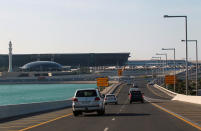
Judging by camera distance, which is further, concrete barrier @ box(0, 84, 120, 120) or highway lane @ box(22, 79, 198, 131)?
concrete barrier @ box(0, 84, 120, 120)

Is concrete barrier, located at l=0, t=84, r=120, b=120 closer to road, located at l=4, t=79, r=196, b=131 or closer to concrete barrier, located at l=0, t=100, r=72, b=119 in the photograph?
concrete barrier, located at l=0, t=100, r=72, b=119

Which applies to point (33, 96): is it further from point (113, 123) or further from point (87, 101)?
point (113, 123)

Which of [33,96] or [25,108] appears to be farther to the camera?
[33,96]

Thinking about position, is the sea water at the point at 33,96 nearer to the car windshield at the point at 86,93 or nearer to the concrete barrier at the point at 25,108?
the concrete barrier at the point at 25,108

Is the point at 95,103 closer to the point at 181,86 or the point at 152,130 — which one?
the point at 152,130

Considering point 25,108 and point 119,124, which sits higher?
point 119,124

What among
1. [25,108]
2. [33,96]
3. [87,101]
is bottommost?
[33,96]

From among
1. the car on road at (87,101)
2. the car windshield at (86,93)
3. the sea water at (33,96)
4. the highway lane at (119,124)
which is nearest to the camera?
the highway lane at (119,124)

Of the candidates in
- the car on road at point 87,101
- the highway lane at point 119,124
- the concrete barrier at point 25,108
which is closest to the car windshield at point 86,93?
the car on road at point 87,101

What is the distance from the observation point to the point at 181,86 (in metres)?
120


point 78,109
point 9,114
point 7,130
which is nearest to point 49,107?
point 9,114

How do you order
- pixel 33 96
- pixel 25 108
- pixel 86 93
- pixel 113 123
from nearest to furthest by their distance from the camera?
pixel 113 123
pixel 86 93
pixel 25 108
pixel 33 96

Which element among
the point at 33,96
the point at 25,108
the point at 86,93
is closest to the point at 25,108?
the point at 25,108

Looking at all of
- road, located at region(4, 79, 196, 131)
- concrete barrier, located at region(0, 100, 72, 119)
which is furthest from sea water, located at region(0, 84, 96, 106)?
road, located at region(4, 79, 196, 131)
